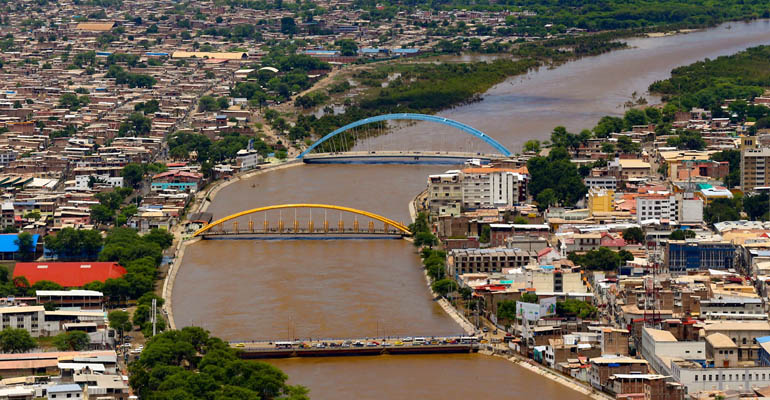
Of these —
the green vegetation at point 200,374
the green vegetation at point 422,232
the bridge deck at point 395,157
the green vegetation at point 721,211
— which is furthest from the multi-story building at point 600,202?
the green vegetation at point 200,374

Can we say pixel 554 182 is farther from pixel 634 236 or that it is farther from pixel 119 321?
pixel 119 321

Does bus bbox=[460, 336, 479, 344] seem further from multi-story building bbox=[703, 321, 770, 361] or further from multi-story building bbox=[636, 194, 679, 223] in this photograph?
multi-story building bbox=[636, 194, 679, 223]

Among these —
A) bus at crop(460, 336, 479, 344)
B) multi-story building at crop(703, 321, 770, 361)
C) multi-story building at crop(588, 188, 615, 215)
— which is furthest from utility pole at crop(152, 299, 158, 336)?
multi-story building at crop(588, 188, 615, 215)

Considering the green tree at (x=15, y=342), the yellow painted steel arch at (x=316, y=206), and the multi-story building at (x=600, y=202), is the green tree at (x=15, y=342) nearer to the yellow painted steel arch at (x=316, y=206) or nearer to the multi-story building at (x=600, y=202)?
the yellow painted steel arch at (x=316, y=206)


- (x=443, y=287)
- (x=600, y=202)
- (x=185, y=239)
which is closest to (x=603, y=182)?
(x=600, y=202)

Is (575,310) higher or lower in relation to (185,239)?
lower
